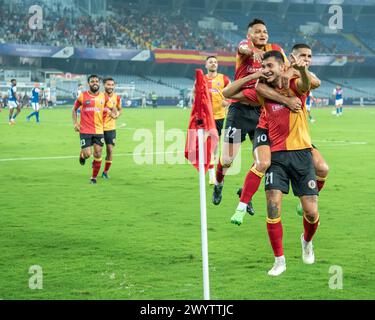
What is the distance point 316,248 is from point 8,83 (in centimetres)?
5478

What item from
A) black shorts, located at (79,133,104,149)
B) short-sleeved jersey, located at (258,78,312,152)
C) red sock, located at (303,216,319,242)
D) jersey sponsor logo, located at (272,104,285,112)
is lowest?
black shorts, located at (79,133,104,149)

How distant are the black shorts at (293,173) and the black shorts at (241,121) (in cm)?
343

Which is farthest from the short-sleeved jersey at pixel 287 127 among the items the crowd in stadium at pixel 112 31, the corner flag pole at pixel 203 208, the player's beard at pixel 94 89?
the crowd in stadium at pixel 112 31

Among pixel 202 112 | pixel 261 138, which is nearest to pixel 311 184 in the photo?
pixel 261 138

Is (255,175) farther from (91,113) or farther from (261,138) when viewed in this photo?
(91,113)

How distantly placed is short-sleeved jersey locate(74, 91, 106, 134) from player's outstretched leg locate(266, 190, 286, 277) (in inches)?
344

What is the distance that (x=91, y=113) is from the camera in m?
16.0

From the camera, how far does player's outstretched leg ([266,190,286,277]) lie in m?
7.52

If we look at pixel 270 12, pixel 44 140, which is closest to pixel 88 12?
pixel 270 12

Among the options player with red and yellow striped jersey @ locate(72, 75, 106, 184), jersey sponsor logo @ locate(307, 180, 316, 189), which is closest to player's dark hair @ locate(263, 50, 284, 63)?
jersey sponsor logo @ locate(307, 180, 316, 189)

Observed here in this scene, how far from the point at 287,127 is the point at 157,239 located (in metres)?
2.36

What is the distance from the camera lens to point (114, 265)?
7848mm

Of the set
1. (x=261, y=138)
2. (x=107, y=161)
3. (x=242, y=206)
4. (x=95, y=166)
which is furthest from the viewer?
(x=107, y=161)

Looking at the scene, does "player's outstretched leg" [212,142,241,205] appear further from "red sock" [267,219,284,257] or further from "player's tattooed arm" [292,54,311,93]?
"red sock" [267,219,284,257]
